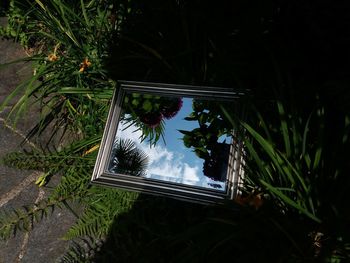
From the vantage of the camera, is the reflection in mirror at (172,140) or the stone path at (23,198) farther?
Result: the stone path at (23,198)

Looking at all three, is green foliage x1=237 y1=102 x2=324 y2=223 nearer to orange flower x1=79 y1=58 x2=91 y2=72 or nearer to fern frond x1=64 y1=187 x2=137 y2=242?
fern frond x1=64 y1=187 x2=137 y2=242

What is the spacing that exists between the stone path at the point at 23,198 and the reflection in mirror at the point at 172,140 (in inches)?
21.6

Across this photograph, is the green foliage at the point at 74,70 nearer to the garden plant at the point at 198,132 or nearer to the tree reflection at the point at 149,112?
the garden plant at the point at 198,132

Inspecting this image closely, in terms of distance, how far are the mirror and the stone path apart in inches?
19.5

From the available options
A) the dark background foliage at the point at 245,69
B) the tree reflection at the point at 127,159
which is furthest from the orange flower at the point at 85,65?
the tree reflection at the point at 127,159

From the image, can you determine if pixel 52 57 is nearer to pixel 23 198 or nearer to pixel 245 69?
pixel 23 198

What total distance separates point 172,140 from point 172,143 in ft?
0.05

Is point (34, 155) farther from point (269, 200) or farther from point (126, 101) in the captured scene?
point (269, 200)

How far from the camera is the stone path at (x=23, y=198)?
1924mm

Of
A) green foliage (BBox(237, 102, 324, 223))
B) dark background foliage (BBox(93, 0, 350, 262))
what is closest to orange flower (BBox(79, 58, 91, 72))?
dark background foliage (BBox(93, 0, 350, 262))

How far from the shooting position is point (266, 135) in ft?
5.35

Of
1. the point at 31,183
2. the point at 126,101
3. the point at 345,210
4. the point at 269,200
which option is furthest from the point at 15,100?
the point at 345,210

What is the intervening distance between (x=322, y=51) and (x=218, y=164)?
650mm

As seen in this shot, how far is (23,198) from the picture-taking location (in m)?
2.13
